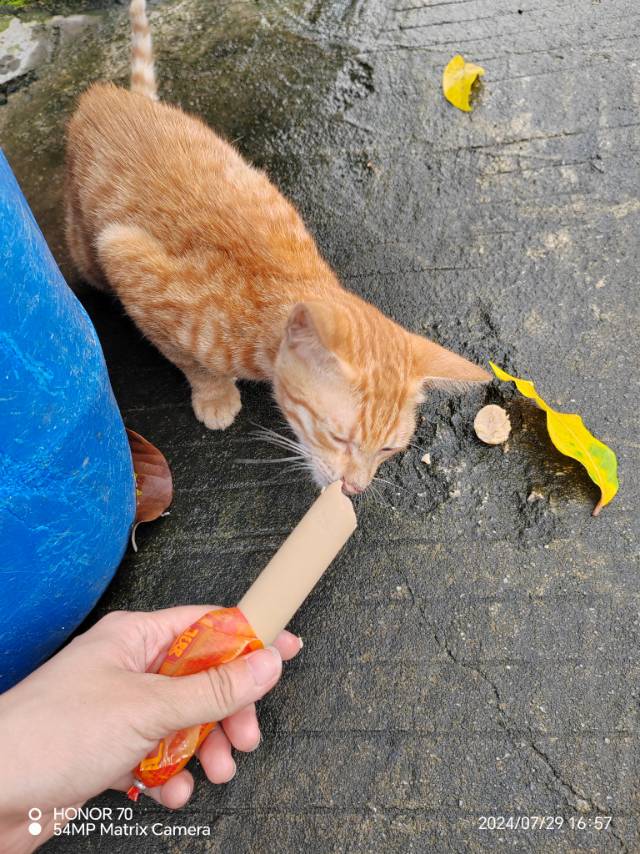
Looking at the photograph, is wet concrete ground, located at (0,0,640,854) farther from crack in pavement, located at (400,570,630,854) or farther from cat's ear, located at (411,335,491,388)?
cat's ear, located at (411,335,491,388)

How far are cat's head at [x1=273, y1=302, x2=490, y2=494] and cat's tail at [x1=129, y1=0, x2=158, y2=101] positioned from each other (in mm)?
1453


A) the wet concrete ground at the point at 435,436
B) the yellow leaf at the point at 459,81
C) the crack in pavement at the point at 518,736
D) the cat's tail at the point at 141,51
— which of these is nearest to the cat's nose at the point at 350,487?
the wet concrete ground at the point at 435,436

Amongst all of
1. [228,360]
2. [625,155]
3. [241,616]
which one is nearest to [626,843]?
[241,616]

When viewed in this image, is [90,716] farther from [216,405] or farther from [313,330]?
[216,405]

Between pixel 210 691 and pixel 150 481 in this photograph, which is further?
pixel 150 481

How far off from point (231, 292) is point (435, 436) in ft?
2.55

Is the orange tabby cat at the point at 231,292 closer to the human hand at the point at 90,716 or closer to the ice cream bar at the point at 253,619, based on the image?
the ice cream bar at the point at 253,619

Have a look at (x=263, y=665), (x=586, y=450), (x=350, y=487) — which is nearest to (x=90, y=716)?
(x=263, y=665)

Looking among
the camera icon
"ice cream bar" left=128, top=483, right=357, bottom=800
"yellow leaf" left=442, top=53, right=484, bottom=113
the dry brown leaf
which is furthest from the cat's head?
"yellow leaf" left=442, top=53, right=484, bottom=113

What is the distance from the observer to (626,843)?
1493mm

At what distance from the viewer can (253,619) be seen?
52.0 inches

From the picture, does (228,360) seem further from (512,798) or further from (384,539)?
(512,798)

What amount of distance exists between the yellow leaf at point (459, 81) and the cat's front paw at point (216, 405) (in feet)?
5.36

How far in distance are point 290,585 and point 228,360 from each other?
0.87m
